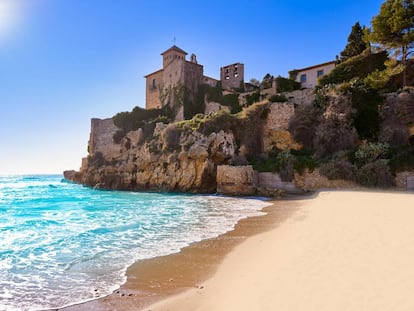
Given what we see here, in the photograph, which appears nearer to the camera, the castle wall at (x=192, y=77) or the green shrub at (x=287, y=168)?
the green shrub at (x=287, y=168)

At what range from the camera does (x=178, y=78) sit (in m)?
36.4

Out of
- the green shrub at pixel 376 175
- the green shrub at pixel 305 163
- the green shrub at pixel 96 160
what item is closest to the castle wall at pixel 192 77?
the green shrub at pixel 96 160

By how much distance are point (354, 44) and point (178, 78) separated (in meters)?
22.0

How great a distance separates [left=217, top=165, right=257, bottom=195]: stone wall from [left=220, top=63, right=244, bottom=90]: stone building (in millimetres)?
19803

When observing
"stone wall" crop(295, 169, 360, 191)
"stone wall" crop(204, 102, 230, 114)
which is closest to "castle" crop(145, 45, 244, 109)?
"stone wall" crop(204, 102, 230, 114)

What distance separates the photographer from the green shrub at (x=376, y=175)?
1591 centimetres

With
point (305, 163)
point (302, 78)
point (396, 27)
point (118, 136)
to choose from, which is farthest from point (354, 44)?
point (118, 136)

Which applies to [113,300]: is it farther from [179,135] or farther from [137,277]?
[179,135]

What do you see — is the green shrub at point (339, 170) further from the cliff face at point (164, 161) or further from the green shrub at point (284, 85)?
the green shrub at point (284, 85)

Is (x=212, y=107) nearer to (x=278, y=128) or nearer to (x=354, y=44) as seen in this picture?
(x=278, y=128)

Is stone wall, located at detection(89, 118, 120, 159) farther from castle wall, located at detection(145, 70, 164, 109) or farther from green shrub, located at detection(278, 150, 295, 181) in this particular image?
green shrub, located at detection(278, 150, 295, 181)

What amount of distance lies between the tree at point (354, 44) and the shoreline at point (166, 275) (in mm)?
31631

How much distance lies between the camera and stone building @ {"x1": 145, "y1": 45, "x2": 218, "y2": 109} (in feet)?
119

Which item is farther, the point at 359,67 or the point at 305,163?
the point at 359,67
